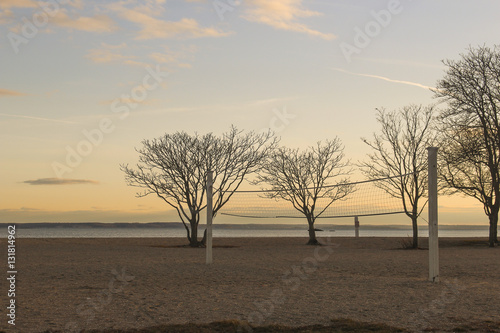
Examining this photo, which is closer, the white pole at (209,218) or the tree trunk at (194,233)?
the white pole at (209,218)

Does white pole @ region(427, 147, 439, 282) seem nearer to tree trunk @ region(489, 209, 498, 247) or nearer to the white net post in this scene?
the white net post

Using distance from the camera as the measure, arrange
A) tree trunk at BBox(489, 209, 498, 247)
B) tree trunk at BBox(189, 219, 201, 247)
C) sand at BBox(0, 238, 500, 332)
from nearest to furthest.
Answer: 1. sand at BBox(0, 238, 500, 332)
2. tree trunk at BBox(189, 219, 201, 247)
3. tree trunk at BBox(489, 209, 498, 247)

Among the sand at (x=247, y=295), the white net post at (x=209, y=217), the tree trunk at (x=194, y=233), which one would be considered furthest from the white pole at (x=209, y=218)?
the tree trunk at (x=194, y=233)

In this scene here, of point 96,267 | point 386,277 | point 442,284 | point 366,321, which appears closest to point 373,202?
point 386,277

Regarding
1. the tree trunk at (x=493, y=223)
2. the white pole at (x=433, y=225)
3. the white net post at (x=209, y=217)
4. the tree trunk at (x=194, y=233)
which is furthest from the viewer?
the tree trunk at (x=493, y=223)

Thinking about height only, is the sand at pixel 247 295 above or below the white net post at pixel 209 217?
below

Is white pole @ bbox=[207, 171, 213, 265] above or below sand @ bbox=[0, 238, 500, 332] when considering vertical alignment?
above

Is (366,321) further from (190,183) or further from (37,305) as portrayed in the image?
(190,183)

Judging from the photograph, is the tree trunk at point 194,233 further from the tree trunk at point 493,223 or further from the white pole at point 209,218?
the tree trunk at point 493,223

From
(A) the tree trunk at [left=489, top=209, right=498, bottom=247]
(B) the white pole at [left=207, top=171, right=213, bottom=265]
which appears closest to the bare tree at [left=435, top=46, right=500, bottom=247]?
(A) the tree trunk at [left=489, top=209, right=498, bottom=247]

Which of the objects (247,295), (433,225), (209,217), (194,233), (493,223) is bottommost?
(247,295)

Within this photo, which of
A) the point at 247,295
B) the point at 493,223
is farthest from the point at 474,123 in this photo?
the point at 247,295

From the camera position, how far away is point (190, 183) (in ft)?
95.0

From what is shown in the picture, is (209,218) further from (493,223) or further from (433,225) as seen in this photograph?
(493,223)
